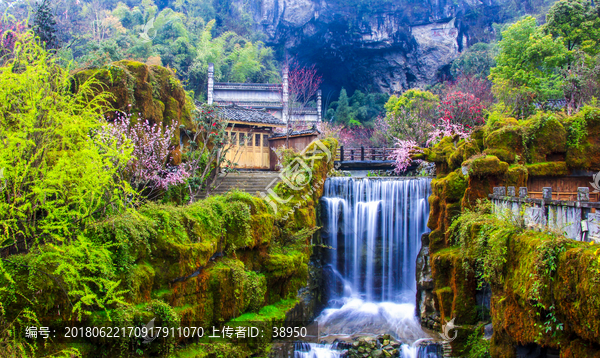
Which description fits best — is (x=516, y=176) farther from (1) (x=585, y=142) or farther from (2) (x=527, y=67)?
(2) (x=527, y=67)

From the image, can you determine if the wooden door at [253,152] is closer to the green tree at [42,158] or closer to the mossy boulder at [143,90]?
the mossy boulder at [143,90]

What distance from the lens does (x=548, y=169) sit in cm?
1198

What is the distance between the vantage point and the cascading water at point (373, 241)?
14.2 m

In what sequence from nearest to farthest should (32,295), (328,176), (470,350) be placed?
(32,295)
(470,350)
(328,176)

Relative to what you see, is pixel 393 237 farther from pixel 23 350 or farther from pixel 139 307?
pixel 23 350

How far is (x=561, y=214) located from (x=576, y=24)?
603 inches

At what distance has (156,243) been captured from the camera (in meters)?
8.40

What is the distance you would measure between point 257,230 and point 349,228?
5.38m

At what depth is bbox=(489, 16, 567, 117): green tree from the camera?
17953 mm

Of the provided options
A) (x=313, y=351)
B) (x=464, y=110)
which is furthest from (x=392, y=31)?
(x=313, y=351)

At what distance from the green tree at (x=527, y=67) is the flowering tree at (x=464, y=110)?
1.38 meters

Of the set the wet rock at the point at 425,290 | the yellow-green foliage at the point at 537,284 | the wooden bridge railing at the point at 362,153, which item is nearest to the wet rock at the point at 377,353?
the wet rock at the point at 425,290

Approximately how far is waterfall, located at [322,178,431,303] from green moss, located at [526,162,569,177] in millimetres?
3880

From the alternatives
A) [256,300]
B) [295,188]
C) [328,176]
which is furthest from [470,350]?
[328,176]
